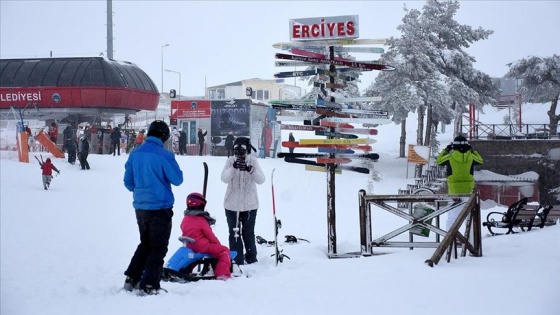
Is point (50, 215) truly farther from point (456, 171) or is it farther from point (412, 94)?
point (412, 94)

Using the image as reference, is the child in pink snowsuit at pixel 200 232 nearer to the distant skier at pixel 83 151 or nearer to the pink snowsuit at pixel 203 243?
the pink snowsuit at pixel 203 243

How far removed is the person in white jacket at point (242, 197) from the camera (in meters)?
9.16

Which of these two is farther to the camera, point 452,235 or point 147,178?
point 452,235

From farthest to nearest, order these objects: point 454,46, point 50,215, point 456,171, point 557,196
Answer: point 454,46, point 557,196, point 50,215, point 456,171

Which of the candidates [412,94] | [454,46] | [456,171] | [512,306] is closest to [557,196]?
[412,94]

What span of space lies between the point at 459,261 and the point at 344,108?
10.6 feet

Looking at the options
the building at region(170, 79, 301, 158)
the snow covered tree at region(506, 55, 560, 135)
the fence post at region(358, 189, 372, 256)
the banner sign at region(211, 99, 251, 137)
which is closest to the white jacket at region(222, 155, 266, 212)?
the fence post at region(358, 189, 372, 256)

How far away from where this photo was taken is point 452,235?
27.2 ft

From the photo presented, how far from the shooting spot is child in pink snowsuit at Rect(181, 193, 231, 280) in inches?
306

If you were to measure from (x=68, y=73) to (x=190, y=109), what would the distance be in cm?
845

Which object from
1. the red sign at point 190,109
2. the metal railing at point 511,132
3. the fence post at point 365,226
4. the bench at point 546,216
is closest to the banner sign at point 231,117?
the red sign at point 190,109

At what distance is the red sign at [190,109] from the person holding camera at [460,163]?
91.5 feet

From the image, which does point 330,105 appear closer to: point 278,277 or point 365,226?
point 365,226

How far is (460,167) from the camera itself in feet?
33.5
